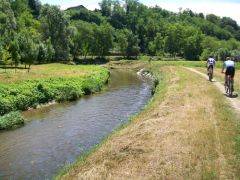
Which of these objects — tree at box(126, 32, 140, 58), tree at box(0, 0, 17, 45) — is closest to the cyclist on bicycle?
tree at box(0, 0, 17, 45)

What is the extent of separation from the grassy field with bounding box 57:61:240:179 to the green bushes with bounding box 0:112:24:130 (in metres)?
12.1

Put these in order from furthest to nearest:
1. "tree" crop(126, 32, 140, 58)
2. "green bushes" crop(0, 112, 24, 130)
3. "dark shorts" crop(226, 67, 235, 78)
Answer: "tree" crop(126, 32, 140, 58) → "green bushes" crop(0, 112, 24, 130) → "dark shorts" crop(226, 67, 235, 78)

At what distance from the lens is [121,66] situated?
122 metres

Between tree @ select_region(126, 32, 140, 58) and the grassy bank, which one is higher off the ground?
tree @ select_region(126, 32, 140, 58)

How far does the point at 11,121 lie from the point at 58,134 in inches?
211

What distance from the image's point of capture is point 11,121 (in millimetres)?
36500

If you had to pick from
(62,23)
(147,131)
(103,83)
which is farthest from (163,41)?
(147,131)

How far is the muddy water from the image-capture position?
25.2m

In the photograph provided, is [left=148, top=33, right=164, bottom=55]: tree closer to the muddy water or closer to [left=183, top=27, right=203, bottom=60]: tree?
[left=183, top=27, right=203, bottom=60]: tree

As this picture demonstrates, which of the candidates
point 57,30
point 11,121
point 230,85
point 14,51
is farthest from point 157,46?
point 11,121

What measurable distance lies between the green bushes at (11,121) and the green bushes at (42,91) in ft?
10.7

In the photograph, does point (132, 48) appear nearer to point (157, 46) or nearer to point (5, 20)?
point (157, 46)

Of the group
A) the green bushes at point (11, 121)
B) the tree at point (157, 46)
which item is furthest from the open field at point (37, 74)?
the tree at point (157, 46)

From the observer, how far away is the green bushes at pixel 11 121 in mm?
35569
